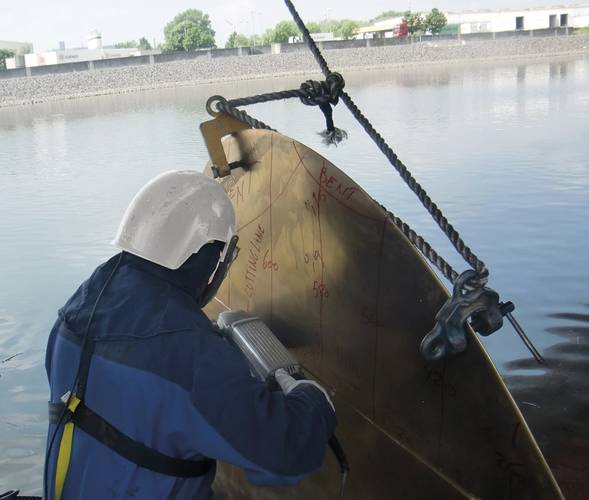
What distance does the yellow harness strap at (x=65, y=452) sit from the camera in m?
1.50

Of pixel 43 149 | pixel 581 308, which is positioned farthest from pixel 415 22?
pixel 581 308

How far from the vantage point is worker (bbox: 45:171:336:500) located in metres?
1.40

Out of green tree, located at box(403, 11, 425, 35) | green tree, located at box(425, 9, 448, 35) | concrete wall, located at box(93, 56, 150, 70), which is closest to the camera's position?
concrete wall, located at box(93, 56, 150, 70)

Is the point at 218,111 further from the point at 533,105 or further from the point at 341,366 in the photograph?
the point at 533,105

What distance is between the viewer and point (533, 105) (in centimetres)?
1877

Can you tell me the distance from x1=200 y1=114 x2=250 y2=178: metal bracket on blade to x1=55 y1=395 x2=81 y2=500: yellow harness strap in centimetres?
125

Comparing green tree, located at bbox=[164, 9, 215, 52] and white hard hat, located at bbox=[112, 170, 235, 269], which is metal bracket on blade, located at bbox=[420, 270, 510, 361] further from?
green tree, located at bbox=[164, 9, 215, 52]

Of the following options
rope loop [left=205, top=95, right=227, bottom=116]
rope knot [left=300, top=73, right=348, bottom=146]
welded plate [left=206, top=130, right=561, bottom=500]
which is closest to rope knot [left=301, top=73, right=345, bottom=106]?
rope knot [left=300, top=73, right=348, bottom=146]

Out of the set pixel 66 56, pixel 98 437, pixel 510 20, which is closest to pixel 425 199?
pixel 98 437

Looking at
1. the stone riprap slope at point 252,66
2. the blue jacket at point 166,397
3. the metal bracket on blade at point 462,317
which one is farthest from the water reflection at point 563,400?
the stone riprap slope at point 252,66

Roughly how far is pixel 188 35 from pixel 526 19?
38.1 m

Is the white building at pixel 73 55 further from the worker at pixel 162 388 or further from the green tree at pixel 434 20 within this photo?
the worker at pixel 162 388

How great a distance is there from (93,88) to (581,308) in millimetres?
44024

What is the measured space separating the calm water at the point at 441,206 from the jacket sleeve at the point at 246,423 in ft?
6.85
